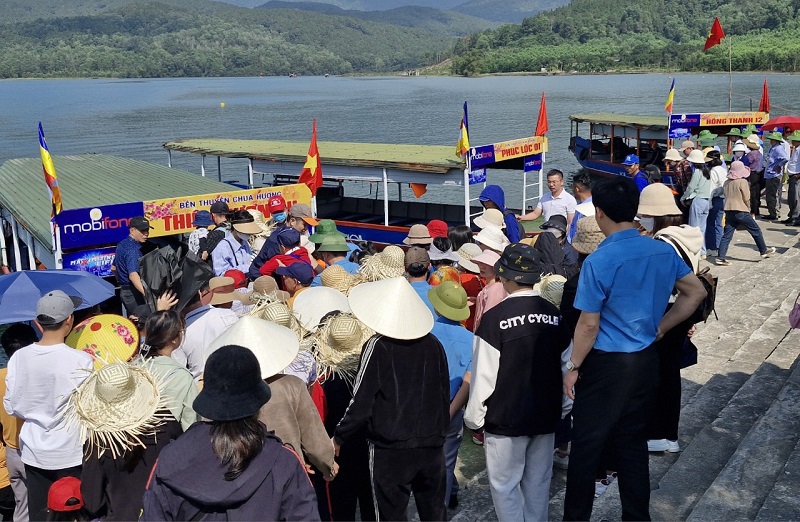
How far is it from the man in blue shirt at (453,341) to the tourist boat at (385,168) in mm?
8209

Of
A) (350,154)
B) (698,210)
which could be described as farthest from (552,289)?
(350,154)

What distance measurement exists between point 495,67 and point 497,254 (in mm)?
155480

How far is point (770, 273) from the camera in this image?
9898 mm

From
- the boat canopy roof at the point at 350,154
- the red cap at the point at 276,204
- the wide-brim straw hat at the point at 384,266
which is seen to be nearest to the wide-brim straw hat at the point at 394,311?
the wide-brim straw hat at the point at 384,266

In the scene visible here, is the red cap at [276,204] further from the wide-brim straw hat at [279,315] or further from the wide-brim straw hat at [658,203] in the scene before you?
the wide-brim straw hat at [658,203]

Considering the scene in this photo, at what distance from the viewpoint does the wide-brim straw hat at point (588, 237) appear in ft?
16.2

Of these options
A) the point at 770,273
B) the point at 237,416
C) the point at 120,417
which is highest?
the point at 237,416

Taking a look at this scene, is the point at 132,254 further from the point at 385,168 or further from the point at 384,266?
the point at 385,168

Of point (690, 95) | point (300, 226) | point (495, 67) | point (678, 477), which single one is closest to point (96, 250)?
point (300, 226)

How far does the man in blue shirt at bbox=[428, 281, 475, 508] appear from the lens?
171 inches

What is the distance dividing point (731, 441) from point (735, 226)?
6611 millimetres

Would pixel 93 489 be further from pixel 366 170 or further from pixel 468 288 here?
pixel 366 170

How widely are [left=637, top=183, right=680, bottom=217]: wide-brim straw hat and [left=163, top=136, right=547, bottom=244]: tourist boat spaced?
25.3ft

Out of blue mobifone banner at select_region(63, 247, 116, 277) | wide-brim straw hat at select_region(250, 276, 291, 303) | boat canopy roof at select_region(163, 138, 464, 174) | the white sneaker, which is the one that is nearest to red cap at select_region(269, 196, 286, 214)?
blue mobifone banner at select_region(63, 247, 116, 277)
